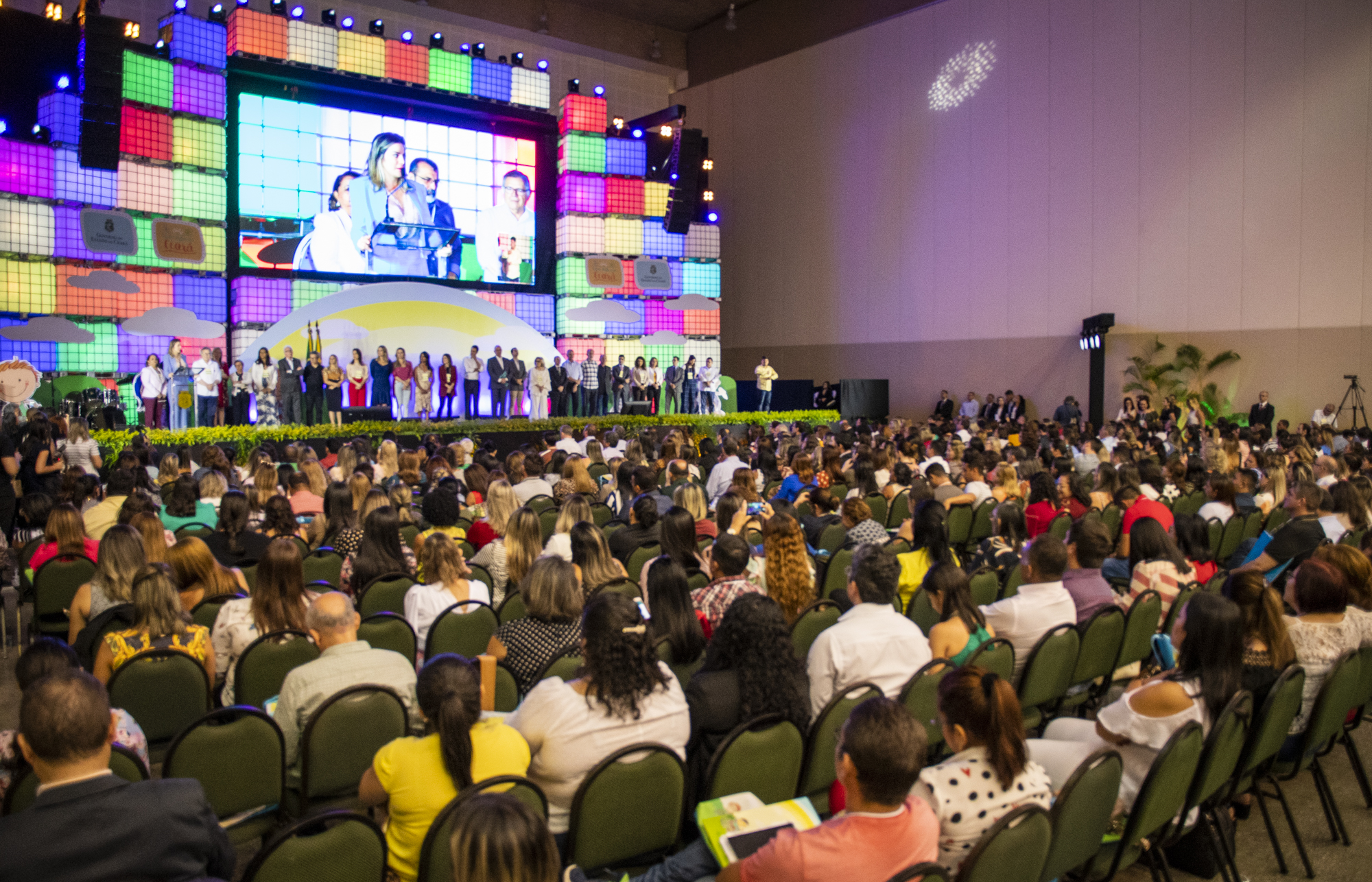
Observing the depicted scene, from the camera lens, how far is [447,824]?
2.09 meters

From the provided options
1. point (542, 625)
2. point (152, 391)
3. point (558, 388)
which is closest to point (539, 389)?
point (558, 388)

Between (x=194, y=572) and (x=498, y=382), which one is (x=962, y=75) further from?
(x=194, y=572)

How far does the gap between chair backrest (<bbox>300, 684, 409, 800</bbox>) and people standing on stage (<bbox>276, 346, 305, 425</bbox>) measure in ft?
46.7

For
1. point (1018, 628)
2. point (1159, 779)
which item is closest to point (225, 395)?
point (1018, 628)

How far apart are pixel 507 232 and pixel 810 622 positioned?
61.9 feet

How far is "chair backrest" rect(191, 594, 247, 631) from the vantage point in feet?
12.6

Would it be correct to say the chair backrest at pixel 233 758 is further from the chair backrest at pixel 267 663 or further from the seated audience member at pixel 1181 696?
the seated audience member at pixel 1181 696

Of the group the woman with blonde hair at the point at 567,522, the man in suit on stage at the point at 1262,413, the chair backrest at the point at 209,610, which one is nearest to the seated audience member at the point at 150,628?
the chair backrest at the point at 209,610

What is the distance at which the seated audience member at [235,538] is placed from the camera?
4949mm

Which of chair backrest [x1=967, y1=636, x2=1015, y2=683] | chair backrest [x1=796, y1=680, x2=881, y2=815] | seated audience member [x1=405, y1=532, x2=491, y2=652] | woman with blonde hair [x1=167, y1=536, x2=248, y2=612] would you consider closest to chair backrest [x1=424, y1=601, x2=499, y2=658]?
seated audience member [x1=405, y1=532, x2=491, y2=652]

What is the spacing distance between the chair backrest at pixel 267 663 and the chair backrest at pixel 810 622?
1.86 metres

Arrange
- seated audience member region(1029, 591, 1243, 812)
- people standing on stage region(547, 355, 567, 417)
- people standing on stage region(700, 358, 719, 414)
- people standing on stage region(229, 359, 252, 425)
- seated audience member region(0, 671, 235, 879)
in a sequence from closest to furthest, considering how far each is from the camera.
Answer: seated audience member region(0, 671, 235, 879), seated audience member region(1029, 591, 1243, 812), people standing on stage region(229, 359, 252, 425), people standing on stage region(547, 355, 567, 417), people standing on stage region(700, 358, 719, 414)

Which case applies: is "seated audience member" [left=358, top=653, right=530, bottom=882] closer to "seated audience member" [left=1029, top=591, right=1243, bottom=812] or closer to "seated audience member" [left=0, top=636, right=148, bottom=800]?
"seated audience member" [left=0, top=636, right=148, bottom=800]

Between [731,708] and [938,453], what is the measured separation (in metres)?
8.23
